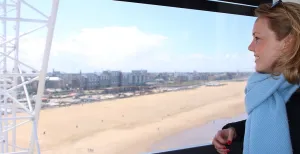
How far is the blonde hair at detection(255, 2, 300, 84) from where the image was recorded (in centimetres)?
73

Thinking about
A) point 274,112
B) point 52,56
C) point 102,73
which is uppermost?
point 52,56

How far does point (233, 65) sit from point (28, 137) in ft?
6.30

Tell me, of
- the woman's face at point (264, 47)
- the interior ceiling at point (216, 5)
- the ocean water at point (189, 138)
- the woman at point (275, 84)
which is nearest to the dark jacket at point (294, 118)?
the woman at point (275, 84)

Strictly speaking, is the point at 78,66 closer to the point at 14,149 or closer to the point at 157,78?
the point at 157,78

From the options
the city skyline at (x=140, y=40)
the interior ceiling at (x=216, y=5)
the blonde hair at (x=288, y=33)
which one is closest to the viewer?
the blonde hair at (x=288, y=33)

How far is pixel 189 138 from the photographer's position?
2340 millimetres

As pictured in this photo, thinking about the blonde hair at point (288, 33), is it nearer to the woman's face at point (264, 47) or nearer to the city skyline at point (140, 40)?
the woman's face at point (264, 47)

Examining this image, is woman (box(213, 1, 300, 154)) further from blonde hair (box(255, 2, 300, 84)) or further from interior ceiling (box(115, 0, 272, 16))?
interior ceiling (box(115, 0, 272, 16))

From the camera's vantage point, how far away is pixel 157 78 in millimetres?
2162

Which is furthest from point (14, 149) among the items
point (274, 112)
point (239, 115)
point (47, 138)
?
point (274, 112)

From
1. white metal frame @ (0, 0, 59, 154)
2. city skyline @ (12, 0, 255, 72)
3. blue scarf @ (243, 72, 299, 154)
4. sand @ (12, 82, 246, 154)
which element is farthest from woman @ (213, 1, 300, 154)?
white metal frame @ (0, 0, 59, 154)

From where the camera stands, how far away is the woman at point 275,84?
741mm

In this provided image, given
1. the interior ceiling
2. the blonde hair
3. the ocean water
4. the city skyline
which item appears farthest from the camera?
the ocean water

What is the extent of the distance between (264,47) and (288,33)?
2.8 inches
